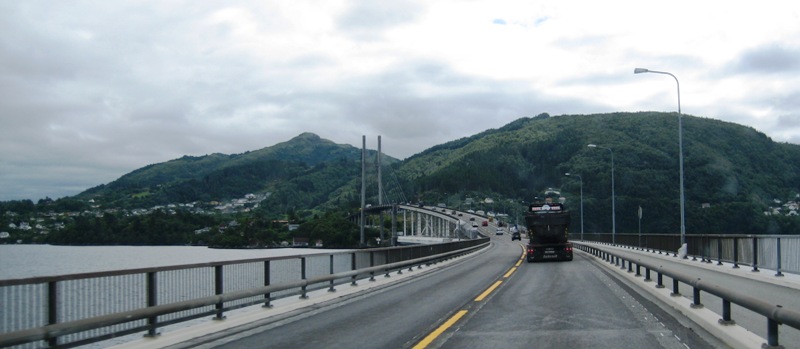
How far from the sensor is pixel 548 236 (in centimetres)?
Answer: 4009

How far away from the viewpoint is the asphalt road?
420 inches

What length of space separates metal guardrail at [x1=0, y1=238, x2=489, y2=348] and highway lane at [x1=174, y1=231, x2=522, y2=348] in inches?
33.1

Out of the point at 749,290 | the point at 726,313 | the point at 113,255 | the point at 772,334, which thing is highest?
the point at 772,334

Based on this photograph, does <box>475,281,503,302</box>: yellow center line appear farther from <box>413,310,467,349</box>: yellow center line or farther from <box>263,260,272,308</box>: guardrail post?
<box>263,260,272,308</box>: guardrail post

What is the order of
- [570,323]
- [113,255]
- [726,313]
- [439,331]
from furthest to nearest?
[113,255] → [570,323] → [439,331] → [726,313]

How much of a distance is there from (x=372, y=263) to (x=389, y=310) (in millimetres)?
8240

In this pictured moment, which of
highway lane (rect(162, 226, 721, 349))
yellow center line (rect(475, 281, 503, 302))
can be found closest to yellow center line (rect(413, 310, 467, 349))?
highway lane (rect(162, 226, 721, 349))

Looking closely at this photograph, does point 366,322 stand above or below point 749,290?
above

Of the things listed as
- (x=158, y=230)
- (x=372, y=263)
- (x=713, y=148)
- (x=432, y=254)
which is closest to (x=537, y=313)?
(x=372, y=263)

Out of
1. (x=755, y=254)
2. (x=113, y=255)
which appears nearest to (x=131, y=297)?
(x=755, y=254)

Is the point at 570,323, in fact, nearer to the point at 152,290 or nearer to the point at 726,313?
the point at 726,313

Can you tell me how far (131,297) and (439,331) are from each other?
4982 millimetres

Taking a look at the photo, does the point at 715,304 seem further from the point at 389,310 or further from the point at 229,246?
the point at 229,246

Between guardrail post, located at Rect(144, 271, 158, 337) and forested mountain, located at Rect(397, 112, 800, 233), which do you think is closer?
guardrail post, located at Rect(144, 271, 158, 337)
